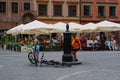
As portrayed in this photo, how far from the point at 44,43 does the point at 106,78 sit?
29.0 meters

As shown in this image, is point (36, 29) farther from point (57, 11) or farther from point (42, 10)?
point (57, 11)

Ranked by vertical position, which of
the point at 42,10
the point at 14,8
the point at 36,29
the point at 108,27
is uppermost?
the point at 14,8

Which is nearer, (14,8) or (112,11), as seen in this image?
(14,8)

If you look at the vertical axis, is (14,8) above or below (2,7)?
below

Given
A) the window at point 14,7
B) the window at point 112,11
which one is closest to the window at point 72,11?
the window at point 112,11

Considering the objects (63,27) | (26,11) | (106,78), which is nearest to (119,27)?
(63,27)

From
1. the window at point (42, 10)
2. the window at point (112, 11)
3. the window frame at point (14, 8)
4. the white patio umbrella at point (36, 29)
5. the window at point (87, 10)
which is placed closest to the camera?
the white patio umbrella at point (36, 29)

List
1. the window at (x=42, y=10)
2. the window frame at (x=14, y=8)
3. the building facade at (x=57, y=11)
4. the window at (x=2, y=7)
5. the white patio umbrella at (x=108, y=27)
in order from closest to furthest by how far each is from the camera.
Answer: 1. the white patio umbrella at (x=108, y=27)
2. the window at (x=2, y=7)
3. the building facade at (x=57, y=11)
4. the window frame at (x=14, y=8)
5. the window at (x=42, y=10)

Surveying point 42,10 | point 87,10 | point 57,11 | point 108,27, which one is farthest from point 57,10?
point 108,27

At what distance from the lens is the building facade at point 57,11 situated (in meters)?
65.2

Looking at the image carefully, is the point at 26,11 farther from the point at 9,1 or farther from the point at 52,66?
the point at 52,66

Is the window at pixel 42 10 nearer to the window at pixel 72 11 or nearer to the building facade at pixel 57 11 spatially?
the building facade at pixel 57 11

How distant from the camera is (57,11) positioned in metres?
67.6

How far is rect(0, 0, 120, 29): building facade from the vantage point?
214 ft
